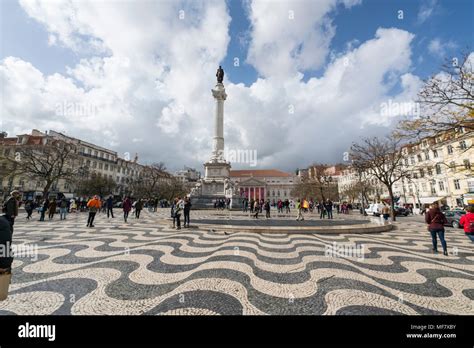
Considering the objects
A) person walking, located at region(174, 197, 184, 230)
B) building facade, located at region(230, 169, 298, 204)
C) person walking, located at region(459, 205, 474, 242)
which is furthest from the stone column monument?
building facade, located at region(230, 169, 298, 204)

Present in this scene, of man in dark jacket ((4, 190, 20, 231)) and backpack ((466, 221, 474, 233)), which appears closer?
backpack ((466, 221, 474, 233))

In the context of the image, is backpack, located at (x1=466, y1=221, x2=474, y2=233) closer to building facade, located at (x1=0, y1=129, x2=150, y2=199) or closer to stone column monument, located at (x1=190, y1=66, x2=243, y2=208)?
stone column monument, located at (x1=190, y1=66, x2=243, y2=208)

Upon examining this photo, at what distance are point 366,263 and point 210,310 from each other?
412 centimetres

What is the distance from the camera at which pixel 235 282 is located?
10.9ft

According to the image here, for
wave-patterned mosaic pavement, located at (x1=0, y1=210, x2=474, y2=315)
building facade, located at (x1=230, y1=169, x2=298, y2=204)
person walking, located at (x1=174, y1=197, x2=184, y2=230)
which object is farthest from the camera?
building facade, located at (x1=230, y1=169, x2=298, y2=204)

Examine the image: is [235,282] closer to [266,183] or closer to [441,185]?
[441,185]

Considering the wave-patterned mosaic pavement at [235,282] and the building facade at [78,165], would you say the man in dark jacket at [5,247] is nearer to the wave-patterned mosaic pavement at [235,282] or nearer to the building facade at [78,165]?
the wave-patterned mosaic pavement at [235,282]

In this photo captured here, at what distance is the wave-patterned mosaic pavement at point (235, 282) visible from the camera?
2.53 m

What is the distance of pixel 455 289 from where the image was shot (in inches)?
125

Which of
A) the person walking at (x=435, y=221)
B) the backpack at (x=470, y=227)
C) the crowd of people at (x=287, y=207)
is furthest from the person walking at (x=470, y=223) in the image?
the crowd of people at (x=287, y=207)

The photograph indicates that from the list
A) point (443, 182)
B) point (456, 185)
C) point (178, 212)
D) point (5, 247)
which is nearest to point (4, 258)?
point (5, 247)

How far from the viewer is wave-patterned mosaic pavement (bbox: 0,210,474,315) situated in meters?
2.53

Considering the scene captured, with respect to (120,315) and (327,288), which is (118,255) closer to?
(120,315)
